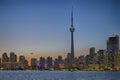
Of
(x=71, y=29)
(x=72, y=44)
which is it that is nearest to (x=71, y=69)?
(x=72, y=44)

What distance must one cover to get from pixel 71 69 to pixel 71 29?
36.3ft

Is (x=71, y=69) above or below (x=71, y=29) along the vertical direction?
below

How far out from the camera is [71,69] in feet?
269

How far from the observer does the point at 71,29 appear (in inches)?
3477

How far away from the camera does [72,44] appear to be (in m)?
83.3

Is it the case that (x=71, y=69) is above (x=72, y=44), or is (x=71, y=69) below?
below

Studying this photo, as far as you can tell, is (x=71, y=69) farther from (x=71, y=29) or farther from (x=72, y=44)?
(x=71, y=29)

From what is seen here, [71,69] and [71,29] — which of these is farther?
[71,29]

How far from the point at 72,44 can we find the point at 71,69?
5.73 m

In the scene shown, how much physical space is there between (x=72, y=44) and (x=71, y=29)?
614 centimetres
